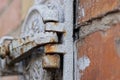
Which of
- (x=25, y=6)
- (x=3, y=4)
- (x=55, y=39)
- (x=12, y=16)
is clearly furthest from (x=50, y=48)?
(x=3, y=4)

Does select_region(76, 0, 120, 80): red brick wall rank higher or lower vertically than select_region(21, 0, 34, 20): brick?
lower

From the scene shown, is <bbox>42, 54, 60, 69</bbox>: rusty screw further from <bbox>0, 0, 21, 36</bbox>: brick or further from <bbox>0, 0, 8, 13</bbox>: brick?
<bbox>0, 0, 8, 13</bbox>: brick

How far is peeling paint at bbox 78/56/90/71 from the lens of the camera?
56 cm

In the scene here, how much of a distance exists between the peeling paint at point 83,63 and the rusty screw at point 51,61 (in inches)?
1.2

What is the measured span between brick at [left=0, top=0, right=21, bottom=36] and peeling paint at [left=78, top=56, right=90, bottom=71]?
2.10 ft

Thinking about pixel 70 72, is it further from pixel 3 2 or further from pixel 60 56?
pixel 3 2

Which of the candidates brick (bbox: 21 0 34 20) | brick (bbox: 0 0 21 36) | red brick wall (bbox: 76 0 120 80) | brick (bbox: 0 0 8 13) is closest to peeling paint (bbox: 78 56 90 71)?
red brick wall (bbox: 76 0 120 80)

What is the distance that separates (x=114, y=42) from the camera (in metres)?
0.51

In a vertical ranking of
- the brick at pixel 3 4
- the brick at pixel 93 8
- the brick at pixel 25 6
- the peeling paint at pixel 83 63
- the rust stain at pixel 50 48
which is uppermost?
the brick at pixel 3 4

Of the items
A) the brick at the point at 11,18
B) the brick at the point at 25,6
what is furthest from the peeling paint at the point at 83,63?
the brick at the point at 11,18

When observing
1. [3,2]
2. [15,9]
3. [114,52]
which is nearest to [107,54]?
[114,52]

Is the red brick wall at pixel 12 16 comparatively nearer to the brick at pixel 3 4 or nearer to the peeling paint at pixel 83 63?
the brick at pixel 3 4

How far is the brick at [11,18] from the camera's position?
1.23m

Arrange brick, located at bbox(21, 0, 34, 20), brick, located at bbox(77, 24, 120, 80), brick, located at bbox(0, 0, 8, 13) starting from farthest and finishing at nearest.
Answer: brick, located at bbox(0, 0, 8, 13) < brick, located at bbox(21, 0, 34, 20) < brick, located at bbox(77, 24, 120, 80)
